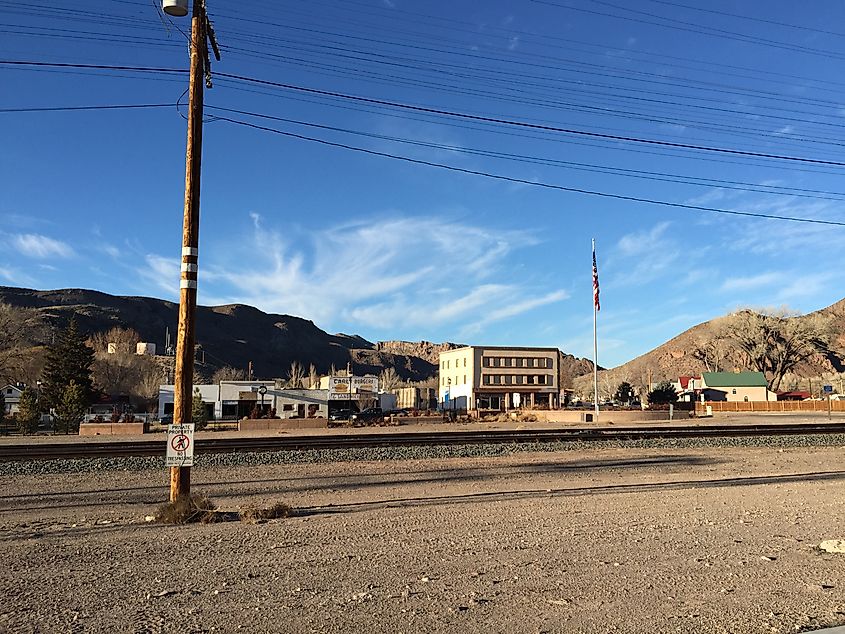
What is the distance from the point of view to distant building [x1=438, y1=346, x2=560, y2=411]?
10312cm

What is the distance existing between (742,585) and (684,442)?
2437cm

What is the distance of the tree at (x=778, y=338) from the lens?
103m

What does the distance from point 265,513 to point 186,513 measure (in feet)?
4.42

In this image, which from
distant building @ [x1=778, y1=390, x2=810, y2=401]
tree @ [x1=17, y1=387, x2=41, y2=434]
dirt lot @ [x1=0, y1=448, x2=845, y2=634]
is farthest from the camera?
distant building @ [x1=778, y1=390, x2=810, y2=401]

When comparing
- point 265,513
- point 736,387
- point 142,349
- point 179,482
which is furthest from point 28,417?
point 142,349

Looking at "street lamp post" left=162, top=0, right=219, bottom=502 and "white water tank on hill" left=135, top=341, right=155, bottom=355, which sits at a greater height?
"white water tank on hill" left=135, top=341, right=155, bottom=355

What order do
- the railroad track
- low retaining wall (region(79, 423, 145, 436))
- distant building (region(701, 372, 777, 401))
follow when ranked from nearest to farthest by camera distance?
1. the railroad track
2. low retaining wall (region(79, 423, 145, 436))
3. distant building (region(701, 372, 777, 401))

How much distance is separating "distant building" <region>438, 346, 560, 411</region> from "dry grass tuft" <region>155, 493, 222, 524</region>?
90384mm

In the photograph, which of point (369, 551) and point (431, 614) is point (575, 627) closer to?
point (431, 614)

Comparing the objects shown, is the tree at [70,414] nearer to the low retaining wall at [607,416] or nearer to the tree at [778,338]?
the low retaining wall at [607,416]

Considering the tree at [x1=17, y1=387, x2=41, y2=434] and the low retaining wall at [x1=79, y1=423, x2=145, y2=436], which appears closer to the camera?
the low retaining wall at [x1=79, y1=423, x2=145, y2=436]

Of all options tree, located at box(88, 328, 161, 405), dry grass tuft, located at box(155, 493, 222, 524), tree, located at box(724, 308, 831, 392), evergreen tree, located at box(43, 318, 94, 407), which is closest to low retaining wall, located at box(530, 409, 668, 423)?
evergreen tree, located at box(43, 318, 94, 407)

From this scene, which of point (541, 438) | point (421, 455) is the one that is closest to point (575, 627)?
point (421, 455)

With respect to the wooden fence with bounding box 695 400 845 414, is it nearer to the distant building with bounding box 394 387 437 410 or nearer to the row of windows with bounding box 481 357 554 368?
the row of windows with bounding box 481 357 554 368
